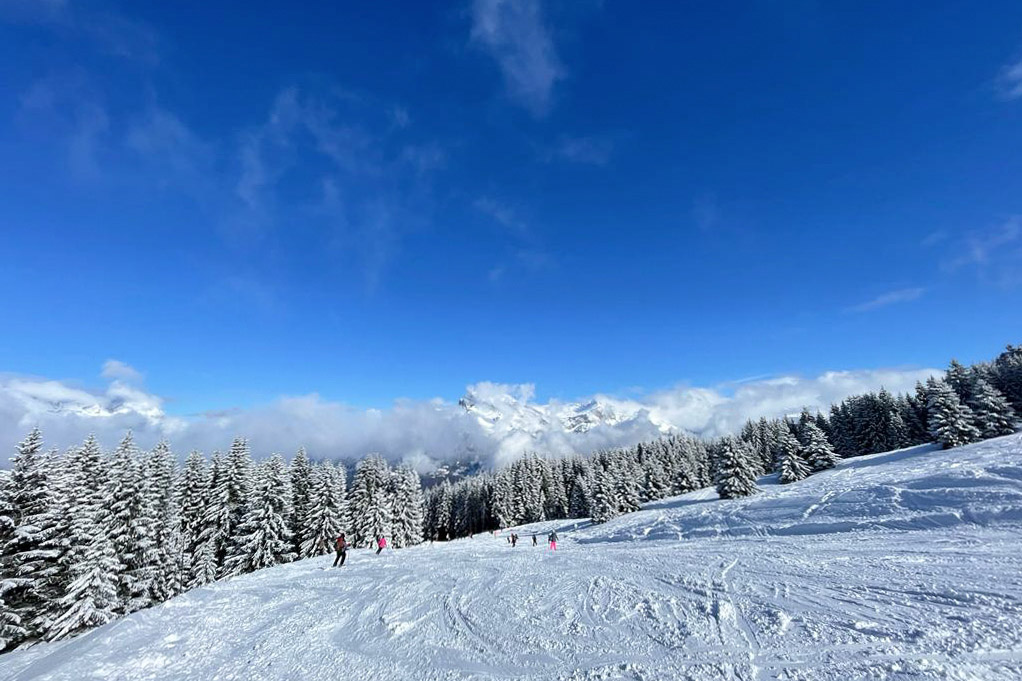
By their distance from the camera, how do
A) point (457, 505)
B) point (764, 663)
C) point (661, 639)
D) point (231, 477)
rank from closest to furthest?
point (764, 663) → point (661, 639) → point (231, 477) → point (457, 505)

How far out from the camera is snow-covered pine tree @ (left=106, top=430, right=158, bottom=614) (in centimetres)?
2684

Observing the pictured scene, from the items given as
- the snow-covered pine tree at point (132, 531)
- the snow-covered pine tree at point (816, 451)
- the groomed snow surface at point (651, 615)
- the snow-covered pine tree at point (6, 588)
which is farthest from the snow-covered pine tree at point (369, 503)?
the snow-covered pine tree at point (816, 451)

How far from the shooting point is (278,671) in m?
10.4

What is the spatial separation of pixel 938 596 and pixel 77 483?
1544 inches

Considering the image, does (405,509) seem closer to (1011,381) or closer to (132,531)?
(132,531)

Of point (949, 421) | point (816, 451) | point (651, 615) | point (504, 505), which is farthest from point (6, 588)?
point (504, 505)

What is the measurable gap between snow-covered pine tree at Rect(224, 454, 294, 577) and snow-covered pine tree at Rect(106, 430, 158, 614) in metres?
6.01

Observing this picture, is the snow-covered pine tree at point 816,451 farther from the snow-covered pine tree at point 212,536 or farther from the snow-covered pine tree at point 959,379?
the snow-covered pine tree at point 212,536

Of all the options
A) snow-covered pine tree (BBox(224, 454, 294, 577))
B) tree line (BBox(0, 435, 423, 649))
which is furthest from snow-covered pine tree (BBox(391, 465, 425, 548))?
snow-covered pine tree (BBox(224, 454, 294, 577))

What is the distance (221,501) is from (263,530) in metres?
4.73

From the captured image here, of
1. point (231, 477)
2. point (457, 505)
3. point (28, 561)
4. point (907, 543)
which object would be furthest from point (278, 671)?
point (457, 505)

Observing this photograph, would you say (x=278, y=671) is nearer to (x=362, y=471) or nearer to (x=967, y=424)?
(x=362, y=471)

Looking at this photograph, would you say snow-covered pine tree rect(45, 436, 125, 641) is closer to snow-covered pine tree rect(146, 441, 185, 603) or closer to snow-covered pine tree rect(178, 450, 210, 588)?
snow-covered pine tree rect(146, 441, 185, 603)

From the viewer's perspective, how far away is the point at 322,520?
41.1 metres
